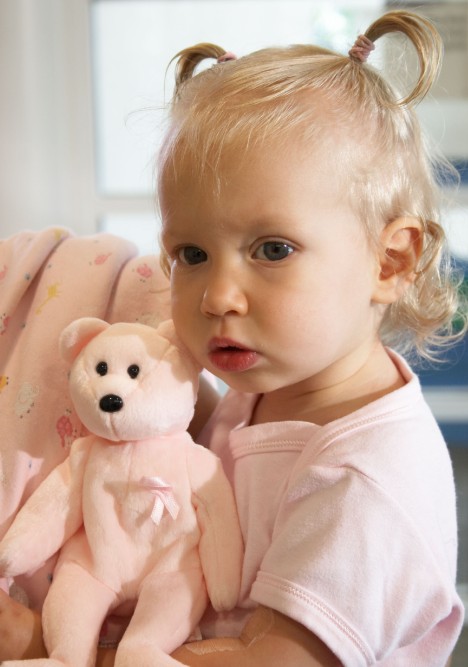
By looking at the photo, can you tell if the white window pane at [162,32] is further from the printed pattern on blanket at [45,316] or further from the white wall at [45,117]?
the printed pattern on blanket at [45,316]

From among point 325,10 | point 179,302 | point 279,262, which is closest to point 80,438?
point 179,302

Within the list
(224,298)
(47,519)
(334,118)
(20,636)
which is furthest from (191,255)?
(20,636)

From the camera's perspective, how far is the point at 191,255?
0.79 metres

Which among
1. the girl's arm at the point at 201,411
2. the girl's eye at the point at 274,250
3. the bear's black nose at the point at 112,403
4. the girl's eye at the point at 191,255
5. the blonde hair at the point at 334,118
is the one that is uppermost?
the blonde hair at the point at 334,118

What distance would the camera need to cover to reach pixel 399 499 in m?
0.68

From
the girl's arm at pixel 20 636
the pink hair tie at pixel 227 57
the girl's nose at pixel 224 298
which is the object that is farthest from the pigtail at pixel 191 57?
the girl's arm at pixel 20 636

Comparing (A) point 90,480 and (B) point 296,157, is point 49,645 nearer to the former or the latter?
(A) point 90,480

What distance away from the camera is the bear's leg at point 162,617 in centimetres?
67

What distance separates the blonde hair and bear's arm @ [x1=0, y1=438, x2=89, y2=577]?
1.08 feet

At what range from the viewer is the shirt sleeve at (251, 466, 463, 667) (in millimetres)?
659

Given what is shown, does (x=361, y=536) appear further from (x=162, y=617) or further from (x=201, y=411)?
(x=201, y=411)

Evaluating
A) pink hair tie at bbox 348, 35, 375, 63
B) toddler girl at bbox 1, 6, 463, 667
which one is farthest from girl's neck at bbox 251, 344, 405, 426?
pink hair tie at bbox 348, 35, 375, 63

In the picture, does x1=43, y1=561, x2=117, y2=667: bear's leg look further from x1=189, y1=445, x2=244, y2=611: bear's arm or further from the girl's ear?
the girl's ear

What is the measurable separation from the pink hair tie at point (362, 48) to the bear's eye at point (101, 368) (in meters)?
0.41
